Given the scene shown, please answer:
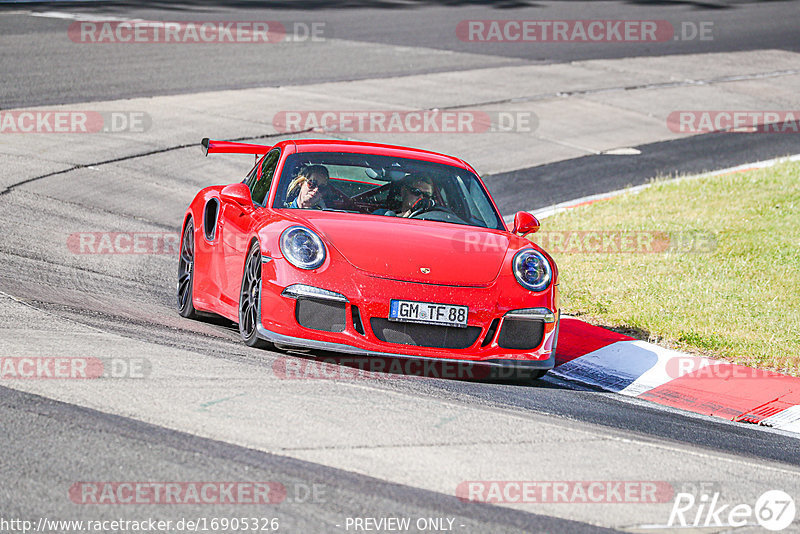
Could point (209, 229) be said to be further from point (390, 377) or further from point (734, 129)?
point (734, 129)

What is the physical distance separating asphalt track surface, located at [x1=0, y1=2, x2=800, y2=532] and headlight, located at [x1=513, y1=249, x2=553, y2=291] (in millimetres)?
647

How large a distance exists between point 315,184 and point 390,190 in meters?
0.54

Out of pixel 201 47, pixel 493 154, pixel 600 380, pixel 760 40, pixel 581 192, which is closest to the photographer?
pixel 600 380

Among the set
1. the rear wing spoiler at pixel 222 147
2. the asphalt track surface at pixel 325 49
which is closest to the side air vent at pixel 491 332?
the rear wing spoiler at pixel 222 147

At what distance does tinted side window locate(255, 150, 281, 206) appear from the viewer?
7.98 meters

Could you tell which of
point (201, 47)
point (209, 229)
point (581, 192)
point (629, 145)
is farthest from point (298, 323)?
point (201, 47)

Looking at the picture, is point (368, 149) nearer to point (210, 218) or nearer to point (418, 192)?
point (418, 192)

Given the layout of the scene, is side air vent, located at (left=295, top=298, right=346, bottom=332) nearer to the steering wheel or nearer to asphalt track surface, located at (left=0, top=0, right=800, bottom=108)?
the steering wheel

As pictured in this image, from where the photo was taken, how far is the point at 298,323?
664 cm

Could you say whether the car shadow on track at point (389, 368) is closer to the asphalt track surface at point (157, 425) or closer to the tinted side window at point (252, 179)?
the asphalt track surface at point (157, 425)

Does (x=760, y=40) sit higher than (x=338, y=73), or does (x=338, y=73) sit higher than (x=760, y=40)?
(x=760, y=40)

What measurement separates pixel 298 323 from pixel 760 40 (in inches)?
926

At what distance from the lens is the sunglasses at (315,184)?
7.76 metres

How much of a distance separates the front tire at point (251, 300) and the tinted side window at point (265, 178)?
765 mm
